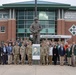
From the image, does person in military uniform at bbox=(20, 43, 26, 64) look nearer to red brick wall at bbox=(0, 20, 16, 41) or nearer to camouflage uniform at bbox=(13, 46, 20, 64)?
camouflage uniform at bbox=(13, 46, 20, 64)

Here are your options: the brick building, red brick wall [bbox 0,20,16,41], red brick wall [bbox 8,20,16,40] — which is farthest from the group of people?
red brick wall [bbox 8,20,16,40]

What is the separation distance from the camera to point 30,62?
63.5 feet

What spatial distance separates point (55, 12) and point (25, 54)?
40.8 meters

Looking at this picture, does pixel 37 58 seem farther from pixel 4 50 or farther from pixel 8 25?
pixel 8 25

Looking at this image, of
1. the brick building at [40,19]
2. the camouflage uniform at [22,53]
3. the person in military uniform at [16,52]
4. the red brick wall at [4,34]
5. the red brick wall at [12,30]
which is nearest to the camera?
the camouflage uniform at [22,53]

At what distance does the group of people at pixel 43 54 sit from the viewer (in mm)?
19547

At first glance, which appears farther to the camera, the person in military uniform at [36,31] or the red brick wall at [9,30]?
the red brick wall at [9,30]

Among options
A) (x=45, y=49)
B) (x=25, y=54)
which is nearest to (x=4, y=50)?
(x=25, y=54)

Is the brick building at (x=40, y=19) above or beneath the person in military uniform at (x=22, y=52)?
above

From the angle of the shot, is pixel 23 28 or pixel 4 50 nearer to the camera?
pixel 4 50

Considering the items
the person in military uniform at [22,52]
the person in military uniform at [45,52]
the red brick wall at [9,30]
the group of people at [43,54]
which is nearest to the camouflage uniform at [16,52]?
the group of people at [43,54]

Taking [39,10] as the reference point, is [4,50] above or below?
below

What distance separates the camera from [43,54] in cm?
1959

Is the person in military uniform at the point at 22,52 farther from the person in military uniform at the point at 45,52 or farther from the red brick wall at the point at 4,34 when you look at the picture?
the red brick wall at the point at 4,34
